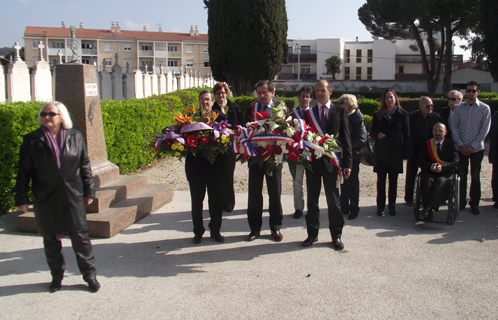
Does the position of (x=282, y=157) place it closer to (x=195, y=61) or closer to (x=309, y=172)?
(x=309, y=172)

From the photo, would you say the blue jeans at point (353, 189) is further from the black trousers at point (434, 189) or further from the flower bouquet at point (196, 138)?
the flower bouquet at point (196, 138)

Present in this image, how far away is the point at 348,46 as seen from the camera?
6881 centimetres

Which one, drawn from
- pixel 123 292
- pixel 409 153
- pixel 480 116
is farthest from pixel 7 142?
pixel 480 116

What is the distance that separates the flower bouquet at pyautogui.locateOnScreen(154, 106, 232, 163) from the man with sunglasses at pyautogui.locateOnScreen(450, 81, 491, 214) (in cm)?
391

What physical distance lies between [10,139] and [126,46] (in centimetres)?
6570

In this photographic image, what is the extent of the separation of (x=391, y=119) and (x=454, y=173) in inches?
46.2

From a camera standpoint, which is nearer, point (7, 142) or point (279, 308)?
point (279, 308)

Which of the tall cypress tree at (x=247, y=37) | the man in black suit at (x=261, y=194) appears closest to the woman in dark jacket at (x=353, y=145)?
the man in black suit at (x=261, y=194)

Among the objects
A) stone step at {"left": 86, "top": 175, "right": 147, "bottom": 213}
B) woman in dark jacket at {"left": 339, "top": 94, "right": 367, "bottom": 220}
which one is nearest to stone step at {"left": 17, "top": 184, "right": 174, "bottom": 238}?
stone step at {"left": 86, "top": 175, "right": 147, "bottom": 213}

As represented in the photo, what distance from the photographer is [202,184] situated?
5160mm

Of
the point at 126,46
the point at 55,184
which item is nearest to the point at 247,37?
the point at 55,184

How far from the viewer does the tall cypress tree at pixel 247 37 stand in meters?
20.2

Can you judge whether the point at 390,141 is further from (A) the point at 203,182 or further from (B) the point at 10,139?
(B) the point at 10,139

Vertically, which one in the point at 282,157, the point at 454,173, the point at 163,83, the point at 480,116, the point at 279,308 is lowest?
the point at 279,308
